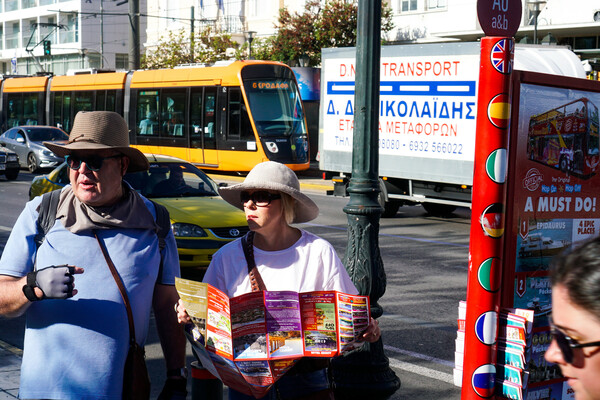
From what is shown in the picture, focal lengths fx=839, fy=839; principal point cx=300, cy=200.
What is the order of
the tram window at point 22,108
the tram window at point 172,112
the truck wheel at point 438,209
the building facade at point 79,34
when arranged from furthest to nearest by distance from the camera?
the building facade at point 79,34, the tram window at point 22,108, the tram window at point 172,112, the truck wheel at point 438,209

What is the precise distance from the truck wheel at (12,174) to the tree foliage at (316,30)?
43.8ft

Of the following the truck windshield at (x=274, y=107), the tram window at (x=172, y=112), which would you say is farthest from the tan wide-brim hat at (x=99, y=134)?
the tram window at (x=172, y=112)

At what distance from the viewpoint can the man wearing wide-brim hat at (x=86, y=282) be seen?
3.04 meters

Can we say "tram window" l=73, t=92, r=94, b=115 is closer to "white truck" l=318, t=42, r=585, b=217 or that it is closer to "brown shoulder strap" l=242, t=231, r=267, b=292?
"white truck" l=318, t=42, r=585, b=217

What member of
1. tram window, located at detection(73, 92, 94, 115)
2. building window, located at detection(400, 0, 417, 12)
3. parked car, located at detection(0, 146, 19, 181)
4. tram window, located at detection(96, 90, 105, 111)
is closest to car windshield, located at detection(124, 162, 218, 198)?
parked car, located at detection(0, 146, 19, 181)

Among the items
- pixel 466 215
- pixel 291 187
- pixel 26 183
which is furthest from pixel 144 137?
pixel 291 187

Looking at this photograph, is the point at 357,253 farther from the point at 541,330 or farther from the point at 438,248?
the point at 438,248

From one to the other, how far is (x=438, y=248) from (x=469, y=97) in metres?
3.00

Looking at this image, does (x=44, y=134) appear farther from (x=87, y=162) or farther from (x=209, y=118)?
(x=87, y=162)

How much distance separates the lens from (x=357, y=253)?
17.6 feet

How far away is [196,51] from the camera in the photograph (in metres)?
40.7

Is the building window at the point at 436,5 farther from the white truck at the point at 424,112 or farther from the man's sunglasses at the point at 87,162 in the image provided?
the man's sunglasses at the point at 87,162

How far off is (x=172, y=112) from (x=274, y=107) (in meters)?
4.07

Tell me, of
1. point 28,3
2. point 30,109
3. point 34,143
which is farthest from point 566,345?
point 28,3
